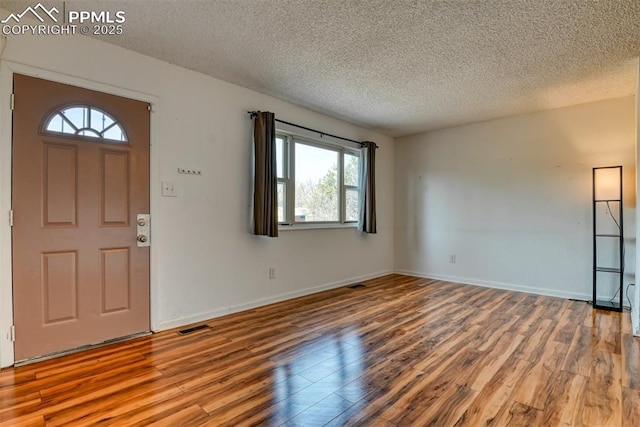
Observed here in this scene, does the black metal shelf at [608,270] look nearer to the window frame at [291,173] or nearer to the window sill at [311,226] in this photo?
the window sill at [311,226]

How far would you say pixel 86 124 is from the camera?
8.86ft

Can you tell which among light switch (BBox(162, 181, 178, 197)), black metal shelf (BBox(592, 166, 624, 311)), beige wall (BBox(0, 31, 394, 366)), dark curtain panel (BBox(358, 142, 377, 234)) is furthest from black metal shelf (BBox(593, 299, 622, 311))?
light switch (BBox(162, 181, 178, 197))

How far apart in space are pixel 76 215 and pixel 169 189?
2.59 ft

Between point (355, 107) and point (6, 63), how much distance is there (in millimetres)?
3560

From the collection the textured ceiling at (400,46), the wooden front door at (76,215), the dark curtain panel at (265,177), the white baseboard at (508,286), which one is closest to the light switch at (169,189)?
the wooden front door at (76,215)

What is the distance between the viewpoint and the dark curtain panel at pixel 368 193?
17.5ft

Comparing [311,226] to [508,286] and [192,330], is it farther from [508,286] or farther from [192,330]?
[508,286]

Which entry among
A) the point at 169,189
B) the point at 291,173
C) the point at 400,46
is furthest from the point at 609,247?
the point at 169,189

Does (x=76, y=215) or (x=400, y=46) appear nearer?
(x=76, y=215)

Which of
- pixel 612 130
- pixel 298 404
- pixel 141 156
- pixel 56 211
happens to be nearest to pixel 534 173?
pixel 612 130

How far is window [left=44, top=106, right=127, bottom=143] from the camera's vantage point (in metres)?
2.56

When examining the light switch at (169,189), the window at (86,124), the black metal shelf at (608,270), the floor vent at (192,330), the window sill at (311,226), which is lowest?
the floor vent at (192,330)

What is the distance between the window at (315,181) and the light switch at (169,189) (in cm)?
140

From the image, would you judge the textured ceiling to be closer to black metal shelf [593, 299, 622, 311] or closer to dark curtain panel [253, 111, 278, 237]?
dark curtain panel [253, 111, 278, 237]
